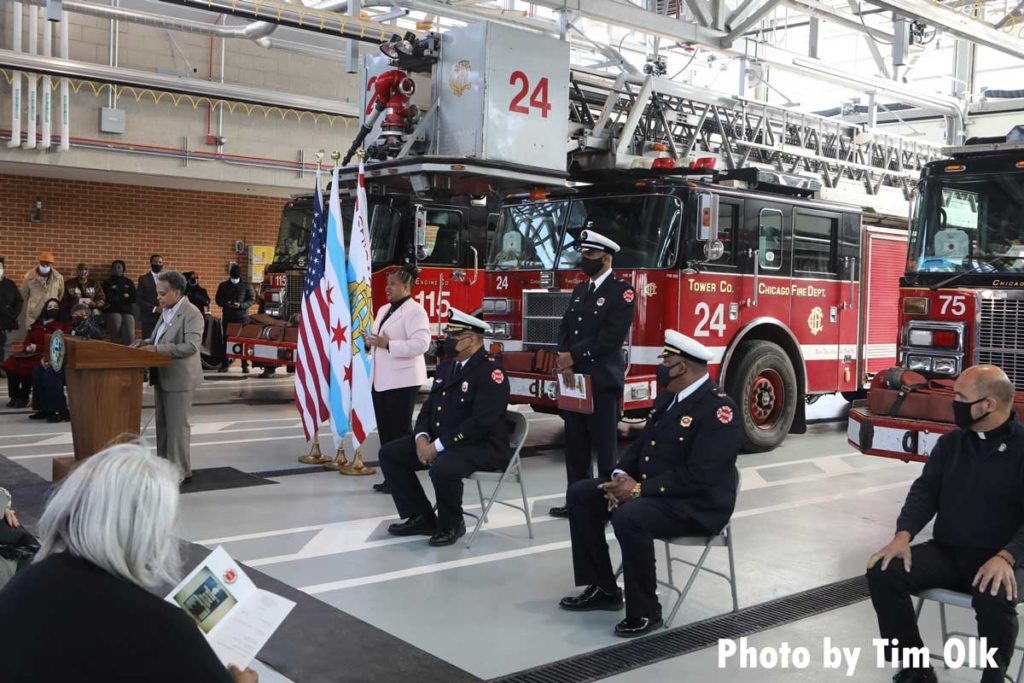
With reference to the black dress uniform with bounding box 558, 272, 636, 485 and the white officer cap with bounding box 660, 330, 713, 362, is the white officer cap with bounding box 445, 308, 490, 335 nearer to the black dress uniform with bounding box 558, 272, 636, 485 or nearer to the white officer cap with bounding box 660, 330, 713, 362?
the black dress uniform with bounding box 558, 272, 636, 485

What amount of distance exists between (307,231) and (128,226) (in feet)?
19.4

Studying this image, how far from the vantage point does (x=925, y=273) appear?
277 inches

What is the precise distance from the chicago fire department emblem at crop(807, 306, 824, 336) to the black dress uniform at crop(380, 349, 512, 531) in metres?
4.88

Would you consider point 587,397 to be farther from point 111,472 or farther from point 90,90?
point 90,90

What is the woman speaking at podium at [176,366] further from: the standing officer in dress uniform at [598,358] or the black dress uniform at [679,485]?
the black dress uniform at [679,485]

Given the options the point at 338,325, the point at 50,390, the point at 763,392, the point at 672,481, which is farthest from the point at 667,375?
the point at 50,390

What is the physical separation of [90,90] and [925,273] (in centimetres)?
1293

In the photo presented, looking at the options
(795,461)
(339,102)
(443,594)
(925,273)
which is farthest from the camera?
(339,102)

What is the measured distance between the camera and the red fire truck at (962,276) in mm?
6555

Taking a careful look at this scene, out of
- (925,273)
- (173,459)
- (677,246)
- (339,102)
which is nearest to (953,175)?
(925,273)

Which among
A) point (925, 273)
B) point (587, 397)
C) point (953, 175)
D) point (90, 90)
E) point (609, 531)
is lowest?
point (609, 531)

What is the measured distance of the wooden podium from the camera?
6961 millimetres

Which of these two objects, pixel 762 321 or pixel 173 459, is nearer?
pixel 173 459

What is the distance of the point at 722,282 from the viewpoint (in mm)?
9125
